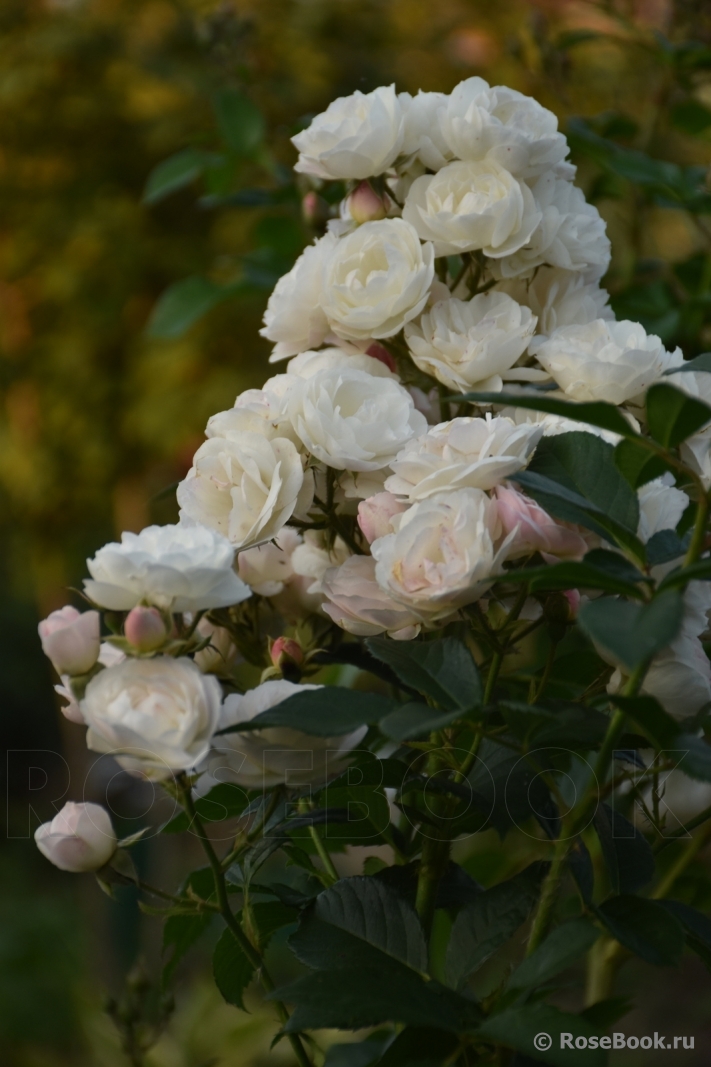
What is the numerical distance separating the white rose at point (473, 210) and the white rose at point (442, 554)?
19cm

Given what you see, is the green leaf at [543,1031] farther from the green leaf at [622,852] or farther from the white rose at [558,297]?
the white rose at [558,297]

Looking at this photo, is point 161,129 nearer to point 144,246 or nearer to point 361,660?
point 144,246

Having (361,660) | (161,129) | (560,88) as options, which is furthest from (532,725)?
(161,129)

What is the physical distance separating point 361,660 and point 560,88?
1031 millimetres

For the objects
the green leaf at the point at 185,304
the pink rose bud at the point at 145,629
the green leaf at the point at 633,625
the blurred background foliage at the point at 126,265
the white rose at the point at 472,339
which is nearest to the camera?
the green leaf at the point at 633,625

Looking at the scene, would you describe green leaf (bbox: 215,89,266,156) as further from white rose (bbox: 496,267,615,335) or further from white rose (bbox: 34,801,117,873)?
white rose (bbox: 34,801,117,873)

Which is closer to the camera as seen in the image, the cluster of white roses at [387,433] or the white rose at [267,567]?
the cluster of white roses at [387,433]

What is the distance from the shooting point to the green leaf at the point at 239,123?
1.29 metres

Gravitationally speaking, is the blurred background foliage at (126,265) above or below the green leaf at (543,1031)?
below

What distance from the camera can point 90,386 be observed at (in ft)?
10.1

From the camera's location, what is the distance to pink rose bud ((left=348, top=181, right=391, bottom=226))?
Result: 0.68 m

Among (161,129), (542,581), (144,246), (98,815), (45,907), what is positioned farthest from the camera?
(45,907)

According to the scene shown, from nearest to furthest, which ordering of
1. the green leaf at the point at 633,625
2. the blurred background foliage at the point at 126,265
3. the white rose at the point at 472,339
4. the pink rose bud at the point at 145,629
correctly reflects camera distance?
1. the green leaf at the point at 633,625
2. the pink rose bud at the point at 145,629
3. the white rose at the point at 472,339
4. the blurred background foliage at the point at 126,265

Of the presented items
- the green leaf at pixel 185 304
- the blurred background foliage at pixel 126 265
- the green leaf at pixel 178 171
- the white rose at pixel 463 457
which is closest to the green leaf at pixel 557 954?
the white rose at pixel 463 457
